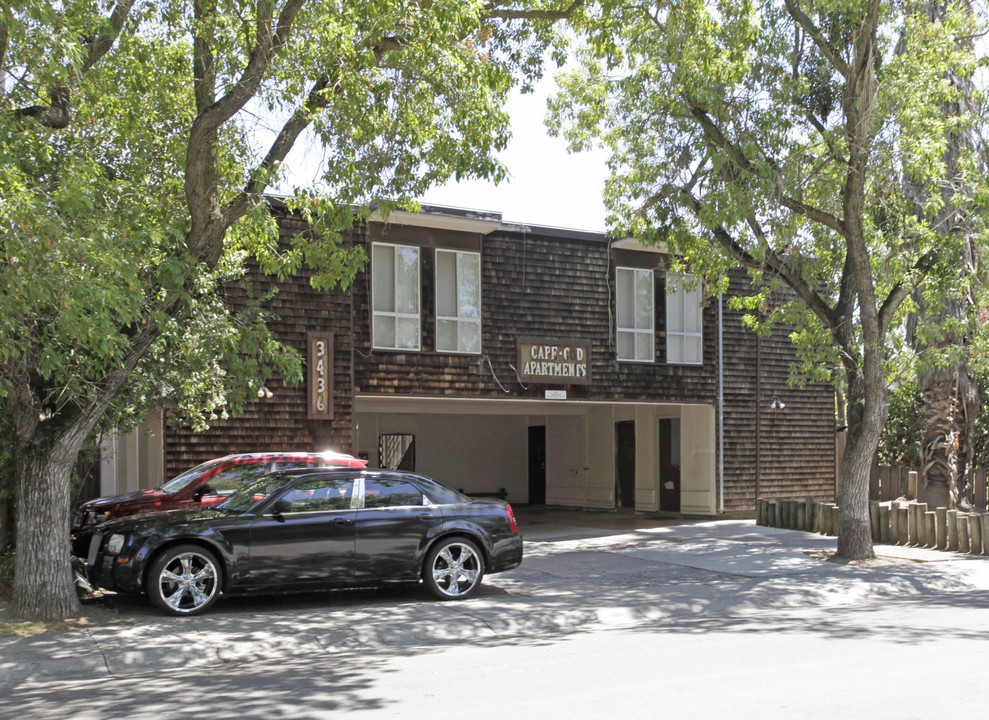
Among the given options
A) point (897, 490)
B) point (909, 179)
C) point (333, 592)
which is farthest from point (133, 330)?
point (897, 490)

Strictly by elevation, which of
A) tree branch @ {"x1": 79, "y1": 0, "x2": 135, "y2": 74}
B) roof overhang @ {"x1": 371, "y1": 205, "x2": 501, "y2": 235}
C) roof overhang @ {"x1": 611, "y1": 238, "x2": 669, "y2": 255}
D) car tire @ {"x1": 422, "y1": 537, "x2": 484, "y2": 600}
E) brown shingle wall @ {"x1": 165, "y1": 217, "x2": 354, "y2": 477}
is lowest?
car tire @ {"x1": 422, "y1": 537, "x2": 484, "y2": 600}

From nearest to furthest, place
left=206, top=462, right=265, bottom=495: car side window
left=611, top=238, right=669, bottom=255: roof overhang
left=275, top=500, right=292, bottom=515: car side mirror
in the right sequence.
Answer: left=275, top=500, right=292, bottom=515: car side mirror → left=206, top=462, right=265, bottom=495: car side window → left=611, top=238, right=669, bottom=255: roof overhang

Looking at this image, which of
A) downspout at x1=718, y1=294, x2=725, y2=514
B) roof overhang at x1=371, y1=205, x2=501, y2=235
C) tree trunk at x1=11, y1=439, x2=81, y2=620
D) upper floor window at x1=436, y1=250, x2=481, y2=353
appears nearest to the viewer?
tree trunk at x1=11, y1=439, x2=81, y2=620

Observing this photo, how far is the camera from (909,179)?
47.2 feet

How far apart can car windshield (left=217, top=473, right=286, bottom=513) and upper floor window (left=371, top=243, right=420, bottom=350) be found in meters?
7.36

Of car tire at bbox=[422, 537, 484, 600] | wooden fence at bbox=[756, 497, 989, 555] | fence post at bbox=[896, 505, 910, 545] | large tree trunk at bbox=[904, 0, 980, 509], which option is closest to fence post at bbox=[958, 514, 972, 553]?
wooden fence at bbox=[756, 497, 989, 555]

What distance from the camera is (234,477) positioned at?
529 inches

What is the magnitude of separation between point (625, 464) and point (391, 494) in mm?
15364

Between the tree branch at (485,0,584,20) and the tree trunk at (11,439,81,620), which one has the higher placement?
the tree branch at (485,0,584,20)

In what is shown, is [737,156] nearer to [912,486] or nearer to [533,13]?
[533,13]

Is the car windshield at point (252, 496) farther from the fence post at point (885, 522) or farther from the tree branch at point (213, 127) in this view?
the fence post at point (885, 522)

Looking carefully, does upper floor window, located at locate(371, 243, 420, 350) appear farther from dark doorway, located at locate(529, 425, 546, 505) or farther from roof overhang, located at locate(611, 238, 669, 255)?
dark doorway, located at locate(529, 425, 546, 505)

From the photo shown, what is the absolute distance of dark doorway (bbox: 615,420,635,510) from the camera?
25.0 meters

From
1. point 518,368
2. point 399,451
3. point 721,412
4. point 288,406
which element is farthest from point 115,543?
point 399,451
